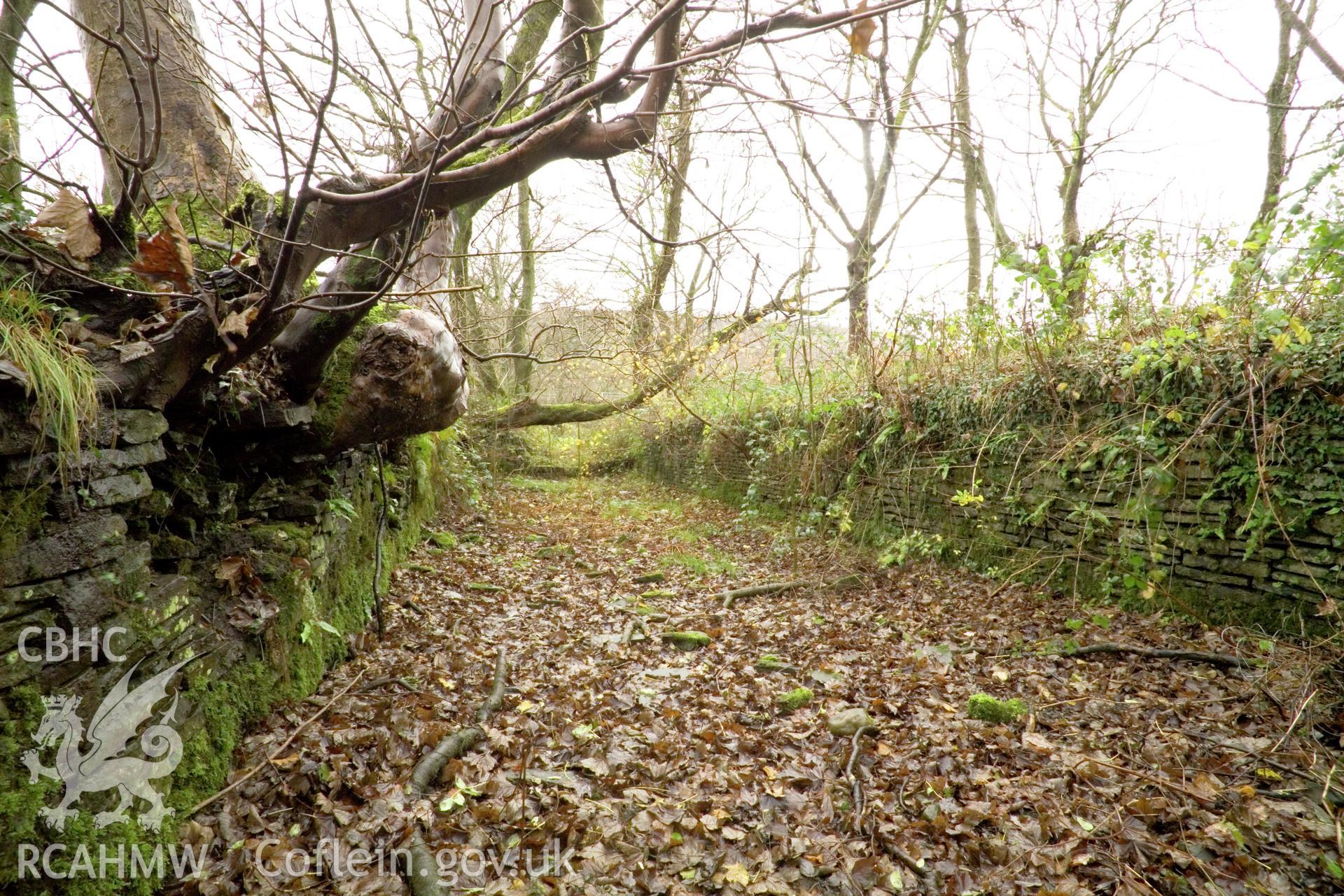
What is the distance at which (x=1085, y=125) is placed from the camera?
27.3 ft

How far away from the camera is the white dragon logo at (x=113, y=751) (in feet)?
6.82

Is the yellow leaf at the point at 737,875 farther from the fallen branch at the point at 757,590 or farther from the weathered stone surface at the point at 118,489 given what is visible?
the fallen branch at the point at 757,590

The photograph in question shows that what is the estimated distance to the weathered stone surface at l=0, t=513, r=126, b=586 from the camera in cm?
208

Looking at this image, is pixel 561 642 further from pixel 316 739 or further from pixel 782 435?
pixel 782 435

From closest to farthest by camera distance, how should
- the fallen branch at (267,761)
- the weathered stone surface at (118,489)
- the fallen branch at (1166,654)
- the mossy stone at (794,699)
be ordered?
the weathered stone surface at (118,489), the fallen branch at (267,761), the fallen branch at (1166,654), the mossy stone at (794,699)

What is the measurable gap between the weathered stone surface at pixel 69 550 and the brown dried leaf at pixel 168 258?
1.00 metres

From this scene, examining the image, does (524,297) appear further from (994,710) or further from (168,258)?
(994,710)

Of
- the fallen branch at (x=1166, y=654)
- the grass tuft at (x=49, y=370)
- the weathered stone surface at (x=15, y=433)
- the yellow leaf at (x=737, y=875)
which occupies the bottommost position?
the yellow leaf at (x=737, y=875)

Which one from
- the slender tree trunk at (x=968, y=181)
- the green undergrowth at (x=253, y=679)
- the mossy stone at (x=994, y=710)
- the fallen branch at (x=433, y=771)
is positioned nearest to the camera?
the green undergrowth at (x=253, y=679)

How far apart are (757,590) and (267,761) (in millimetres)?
4484

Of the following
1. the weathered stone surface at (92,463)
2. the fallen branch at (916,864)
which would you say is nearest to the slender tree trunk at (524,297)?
the weathered stone surface at (92,463)

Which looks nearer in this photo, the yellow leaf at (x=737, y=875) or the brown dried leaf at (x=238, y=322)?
the yellow leaf at (x=737, y=875)

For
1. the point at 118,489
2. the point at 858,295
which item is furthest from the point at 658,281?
the point at 118,489

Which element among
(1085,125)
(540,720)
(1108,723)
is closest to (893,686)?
(1108,723)
